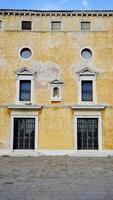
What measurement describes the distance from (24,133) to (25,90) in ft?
10.6

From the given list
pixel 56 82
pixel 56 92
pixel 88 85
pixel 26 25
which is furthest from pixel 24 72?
pixel 88 85

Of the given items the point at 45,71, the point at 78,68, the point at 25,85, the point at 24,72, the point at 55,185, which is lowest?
the point at 55,185

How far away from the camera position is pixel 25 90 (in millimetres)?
25000

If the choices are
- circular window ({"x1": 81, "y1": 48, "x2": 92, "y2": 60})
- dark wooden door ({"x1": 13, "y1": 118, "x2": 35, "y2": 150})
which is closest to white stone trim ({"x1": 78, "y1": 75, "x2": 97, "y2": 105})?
circular window ({"x1": 81, "y1": 48, "x2": 92, "y2": 60})

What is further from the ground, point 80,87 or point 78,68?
point 78,68

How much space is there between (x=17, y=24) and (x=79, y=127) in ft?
30.8

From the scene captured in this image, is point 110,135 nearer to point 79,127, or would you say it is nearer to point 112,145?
point 112,145

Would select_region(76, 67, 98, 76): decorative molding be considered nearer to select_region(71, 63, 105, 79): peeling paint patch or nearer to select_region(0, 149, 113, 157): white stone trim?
select_region(71, 63, 105, 79): peeling paint patch

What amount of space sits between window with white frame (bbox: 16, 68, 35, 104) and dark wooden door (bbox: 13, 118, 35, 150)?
5.14 ft

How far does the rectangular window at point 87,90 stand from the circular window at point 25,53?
15.5 ft

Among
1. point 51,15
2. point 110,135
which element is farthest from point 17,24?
point 110,135

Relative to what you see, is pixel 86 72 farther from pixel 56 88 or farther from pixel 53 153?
pixel 53 153

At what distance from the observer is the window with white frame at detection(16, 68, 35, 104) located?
81.3 feet

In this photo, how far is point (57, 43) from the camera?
84.0 feet
